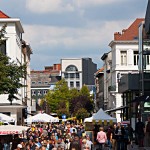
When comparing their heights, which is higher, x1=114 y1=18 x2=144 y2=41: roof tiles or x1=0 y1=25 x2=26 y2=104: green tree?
x1=114 y1=18 x2=144 y2=41: roof tiles

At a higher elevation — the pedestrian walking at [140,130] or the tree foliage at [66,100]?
the tree foliage at [66,100]

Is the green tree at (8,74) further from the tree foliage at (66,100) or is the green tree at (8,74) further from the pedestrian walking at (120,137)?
the tree foliage at (66,100)

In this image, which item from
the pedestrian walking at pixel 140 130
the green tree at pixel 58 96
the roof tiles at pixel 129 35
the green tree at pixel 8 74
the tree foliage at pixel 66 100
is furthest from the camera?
the green tree at pixel 58 96

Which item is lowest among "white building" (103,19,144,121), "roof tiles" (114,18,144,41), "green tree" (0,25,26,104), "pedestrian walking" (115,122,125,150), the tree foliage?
"pedestrian walking" (115,122,125,150)

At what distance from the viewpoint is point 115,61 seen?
105875mm

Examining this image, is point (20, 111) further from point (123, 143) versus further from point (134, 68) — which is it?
point (123, 143)

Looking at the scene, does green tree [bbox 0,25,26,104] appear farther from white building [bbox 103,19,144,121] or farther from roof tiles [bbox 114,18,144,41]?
roof tiles [bbox 114,18,144,41]

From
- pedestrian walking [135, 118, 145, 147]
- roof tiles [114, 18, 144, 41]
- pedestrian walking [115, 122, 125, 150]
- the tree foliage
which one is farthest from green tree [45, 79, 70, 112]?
pedestrian walking [115, 122, 125, 150]

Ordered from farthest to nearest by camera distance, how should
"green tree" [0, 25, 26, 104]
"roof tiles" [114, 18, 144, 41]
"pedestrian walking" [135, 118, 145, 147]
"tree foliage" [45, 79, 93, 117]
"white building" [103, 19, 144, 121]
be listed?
"tree foliage" [45, 79, 93, 117] → "roof tiles" [114, 18, 144, 41] → "white building" [103, 19, 144, 121] → "pedestrian walking" [135, 118, 145, 147] → "green tree" [0, 25, 26, 104]

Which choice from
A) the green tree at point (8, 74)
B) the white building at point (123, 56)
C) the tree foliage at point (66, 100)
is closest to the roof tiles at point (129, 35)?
the white building at point (123, 56)

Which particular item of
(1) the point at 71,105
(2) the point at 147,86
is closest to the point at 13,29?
(2) the point at 147,86

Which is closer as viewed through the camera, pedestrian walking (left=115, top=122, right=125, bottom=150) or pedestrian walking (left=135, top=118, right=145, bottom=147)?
pedestrian walking (left=115, top=122, right=125, bottom=150)

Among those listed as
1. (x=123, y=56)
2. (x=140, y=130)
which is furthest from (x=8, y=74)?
(x=123, y=56)

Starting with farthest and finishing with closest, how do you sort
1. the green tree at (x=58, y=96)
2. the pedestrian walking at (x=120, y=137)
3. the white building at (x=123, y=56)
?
the green tree at (x=58, y=96), the white building at (x=123, y=56), the pedestrian walking at (x=120, y=137)
